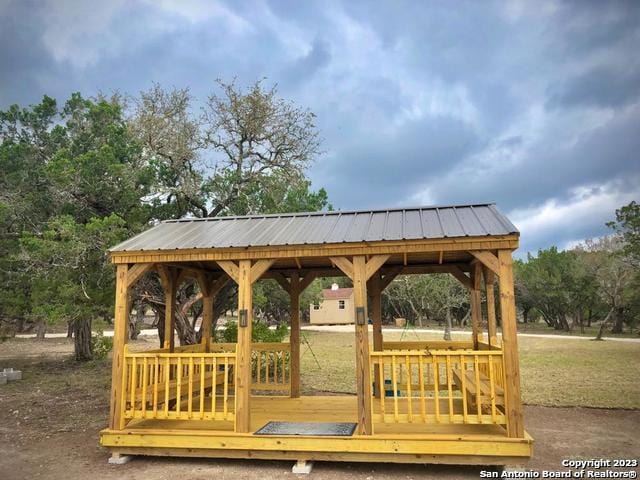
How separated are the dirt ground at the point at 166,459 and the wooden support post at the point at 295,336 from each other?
8.48 ft

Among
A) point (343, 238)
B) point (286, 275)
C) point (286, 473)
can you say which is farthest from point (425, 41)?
point (286, 473)

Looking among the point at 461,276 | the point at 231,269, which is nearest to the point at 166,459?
the point at 231,269

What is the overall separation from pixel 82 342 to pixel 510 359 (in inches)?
668

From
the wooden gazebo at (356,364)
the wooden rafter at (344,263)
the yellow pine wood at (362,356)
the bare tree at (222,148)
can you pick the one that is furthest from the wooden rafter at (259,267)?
the bare tree at (222,148)

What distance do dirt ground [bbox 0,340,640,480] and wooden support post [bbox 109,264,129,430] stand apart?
0.63 metres

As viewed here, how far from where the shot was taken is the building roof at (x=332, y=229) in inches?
232

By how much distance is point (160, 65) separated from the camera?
28203mm

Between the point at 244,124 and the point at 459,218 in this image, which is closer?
the point at 459,218

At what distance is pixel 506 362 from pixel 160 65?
2918cm

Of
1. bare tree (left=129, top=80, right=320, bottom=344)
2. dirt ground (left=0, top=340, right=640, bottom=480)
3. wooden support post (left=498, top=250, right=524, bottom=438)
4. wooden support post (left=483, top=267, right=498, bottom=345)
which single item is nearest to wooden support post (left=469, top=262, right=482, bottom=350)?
wooden support post (left=483, top=267, right=498, bottom=345)

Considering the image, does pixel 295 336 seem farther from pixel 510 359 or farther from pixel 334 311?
pixel 334 311

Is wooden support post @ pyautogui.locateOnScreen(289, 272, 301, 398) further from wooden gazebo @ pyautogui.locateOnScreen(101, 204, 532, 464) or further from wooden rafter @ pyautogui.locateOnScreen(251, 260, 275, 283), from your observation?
wooden rafter @ pyautogui.locateOnScreen(251, 260, 275, 283)

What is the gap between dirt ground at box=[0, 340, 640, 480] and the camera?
17.8ft

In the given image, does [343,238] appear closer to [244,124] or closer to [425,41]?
[244,124]
